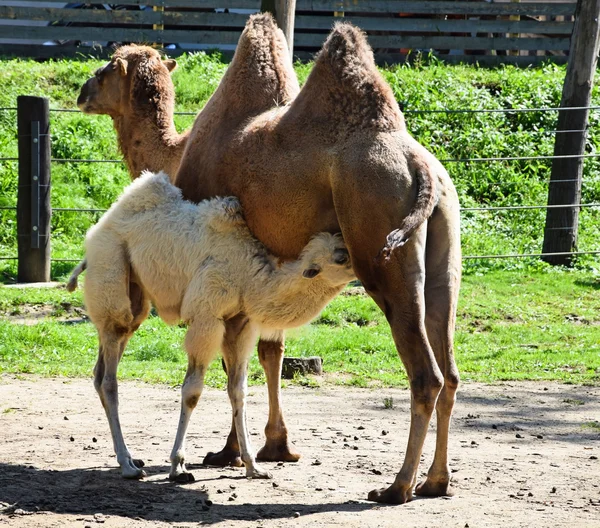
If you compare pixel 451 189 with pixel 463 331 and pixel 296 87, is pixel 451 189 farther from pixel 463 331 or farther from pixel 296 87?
pixel 463 331

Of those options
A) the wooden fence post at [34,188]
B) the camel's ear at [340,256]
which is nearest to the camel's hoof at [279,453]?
the camel's ear at [340,256]

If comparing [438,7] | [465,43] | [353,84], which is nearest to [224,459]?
[353,84]

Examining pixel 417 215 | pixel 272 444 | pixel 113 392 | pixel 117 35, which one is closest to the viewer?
pixel 417 215

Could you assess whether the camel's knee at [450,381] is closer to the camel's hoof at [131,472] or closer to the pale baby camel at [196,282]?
the pale baby camel at [196,282]

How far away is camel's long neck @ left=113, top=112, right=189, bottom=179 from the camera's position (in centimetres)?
789

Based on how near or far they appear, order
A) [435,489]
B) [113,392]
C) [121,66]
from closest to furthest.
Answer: [435,489]
[113,392]
[121,66]

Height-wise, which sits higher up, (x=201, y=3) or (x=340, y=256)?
(x=201, y=3)

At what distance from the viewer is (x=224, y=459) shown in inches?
245

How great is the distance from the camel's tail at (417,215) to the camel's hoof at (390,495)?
125 centimetres

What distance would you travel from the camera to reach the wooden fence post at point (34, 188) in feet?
37.3

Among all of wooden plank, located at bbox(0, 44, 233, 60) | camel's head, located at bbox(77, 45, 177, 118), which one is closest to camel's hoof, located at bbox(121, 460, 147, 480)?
camel's head, located at bbox(77, 45, 177, 118)

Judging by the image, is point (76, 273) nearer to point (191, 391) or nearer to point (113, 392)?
point (113, 392)

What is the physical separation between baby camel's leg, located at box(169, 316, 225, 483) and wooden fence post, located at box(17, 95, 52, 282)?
6009mm

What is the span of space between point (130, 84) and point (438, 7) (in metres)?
11.4
